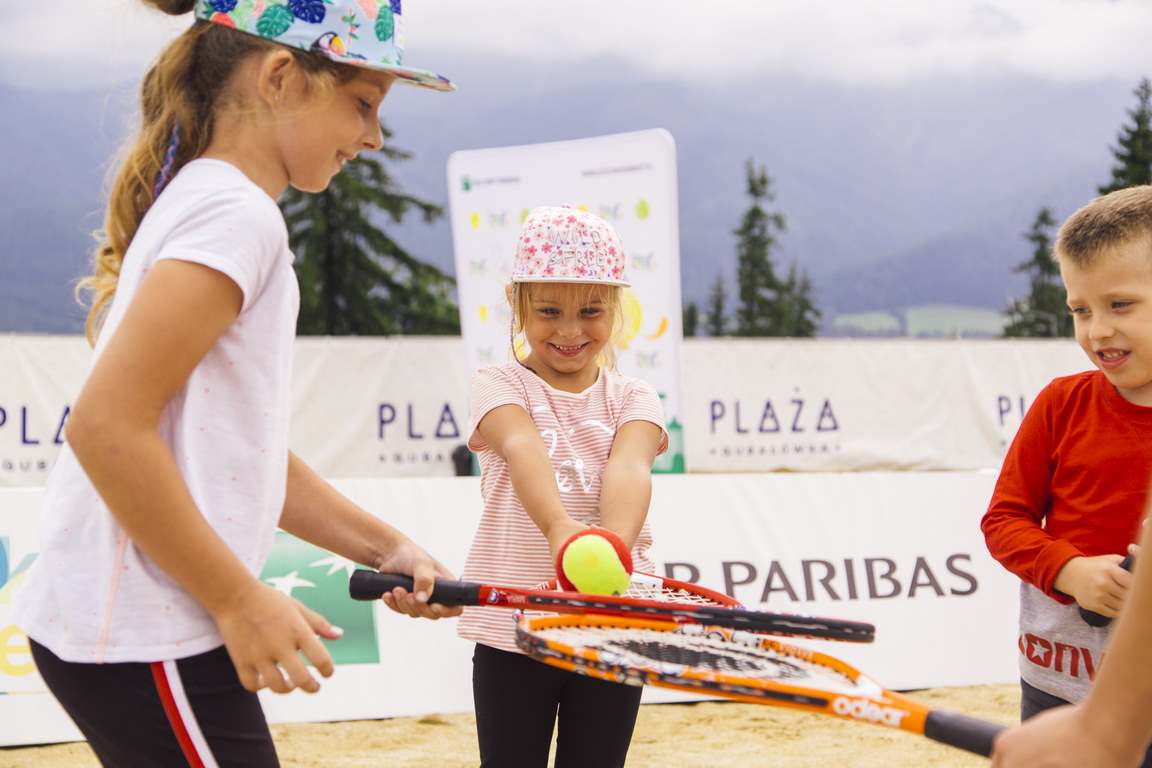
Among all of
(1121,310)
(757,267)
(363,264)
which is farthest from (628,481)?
(757,267)

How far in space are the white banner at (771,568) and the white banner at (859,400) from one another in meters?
9.61

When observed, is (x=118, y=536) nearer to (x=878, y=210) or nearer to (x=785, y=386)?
(x=785, y=386)

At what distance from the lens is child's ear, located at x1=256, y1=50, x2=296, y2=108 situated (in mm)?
1752

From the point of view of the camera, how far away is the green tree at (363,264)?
129ft

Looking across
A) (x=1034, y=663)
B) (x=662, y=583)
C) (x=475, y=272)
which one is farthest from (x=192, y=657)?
(x=475, y=272)

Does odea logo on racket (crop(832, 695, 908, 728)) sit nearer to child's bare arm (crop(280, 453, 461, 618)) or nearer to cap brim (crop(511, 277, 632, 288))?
child's bare arm (crop(280, 453, 461, 618))

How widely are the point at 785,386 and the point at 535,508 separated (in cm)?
1391

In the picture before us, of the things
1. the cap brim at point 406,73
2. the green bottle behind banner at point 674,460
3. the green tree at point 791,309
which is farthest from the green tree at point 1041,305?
the cap brim at point 406,73

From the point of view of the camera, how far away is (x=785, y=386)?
53.0 ft

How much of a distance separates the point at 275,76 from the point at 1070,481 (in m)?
1.88

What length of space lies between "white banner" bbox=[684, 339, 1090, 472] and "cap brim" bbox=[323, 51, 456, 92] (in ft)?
44.1

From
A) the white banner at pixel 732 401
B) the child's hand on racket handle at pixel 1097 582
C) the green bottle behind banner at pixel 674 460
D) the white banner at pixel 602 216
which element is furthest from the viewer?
the white banner at pixel 732 401

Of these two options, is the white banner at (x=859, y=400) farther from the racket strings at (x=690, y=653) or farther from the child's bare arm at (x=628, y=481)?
the racket strings at (x=690, y=653)

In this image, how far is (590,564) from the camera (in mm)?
A: 2336
